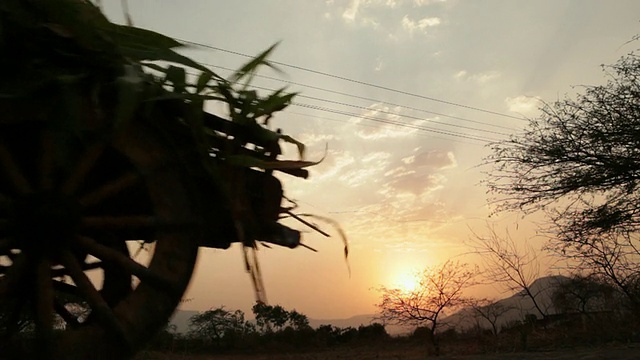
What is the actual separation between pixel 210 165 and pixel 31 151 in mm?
738

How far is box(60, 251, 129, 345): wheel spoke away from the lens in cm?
194

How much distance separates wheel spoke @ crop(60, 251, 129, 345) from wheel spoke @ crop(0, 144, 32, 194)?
279 mm

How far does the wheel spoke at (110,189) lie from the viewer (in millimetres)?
2021

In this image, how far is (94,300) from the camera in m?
1.97

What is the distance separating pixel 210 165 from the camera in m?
2.18

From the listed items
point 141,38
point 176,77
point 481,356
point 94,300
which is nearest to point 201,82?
point 176,77

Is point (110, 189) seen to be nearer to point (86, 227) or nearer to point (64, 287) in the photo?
point (86, 227)

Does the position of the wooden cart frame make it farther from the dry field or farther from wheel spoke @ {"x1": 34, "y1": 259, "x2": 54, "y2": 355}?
the dry field

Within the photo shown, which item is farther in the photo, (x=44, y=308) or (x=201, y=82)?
(x=201, y=82)

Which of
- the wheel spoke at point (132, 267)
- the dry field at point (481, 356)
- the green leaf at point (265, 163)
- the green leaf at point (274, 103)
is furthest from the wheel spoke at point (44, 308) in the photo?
the dry field at point (481, 356)

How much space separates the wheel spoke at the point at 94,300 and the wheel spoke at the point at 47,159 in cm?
27

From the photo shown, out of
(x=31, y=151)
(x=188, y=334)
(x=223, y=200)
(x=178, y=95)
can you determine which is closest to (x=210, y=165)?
(x=223, y=200)

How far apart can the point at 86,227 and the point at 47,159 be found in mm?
295

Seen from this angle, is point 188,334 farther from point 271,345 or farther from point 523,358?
point 523,358
